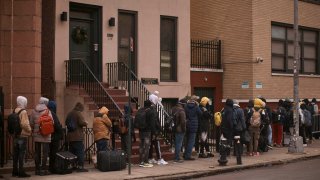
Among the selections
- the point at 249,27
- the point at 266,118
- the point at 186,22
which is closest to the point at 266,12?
the point at 249,27

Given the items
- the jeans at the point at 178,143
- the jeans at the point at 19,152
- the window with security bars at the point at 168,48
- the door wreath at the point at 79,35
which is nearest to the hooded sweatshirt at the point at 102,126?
the jeans at the point at 19,152

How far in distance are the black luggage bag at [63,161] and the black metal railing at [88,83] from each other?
9.33 feet

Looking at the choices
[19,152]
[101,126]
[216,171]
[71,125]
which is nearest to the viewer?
[19,152]

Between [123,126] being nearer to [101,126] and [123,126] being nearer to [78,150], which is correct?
[101,126]

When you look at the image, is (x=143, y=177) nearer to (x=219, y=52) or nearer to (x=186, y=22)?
(x=186, y=22)

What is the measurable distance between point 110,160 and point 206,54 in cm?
1057

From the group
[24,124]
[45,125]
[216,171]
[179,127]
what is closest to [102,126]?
[45,125]

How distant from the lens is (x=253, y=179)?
12672 millimetres

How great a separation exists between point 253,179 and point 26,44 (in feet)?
22.9

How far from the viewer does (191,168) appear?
46.2 ft

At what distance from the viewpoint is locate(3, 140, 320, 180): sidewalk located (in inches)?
496

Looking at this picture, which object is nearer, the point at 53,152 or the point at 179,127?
the point at 53,152

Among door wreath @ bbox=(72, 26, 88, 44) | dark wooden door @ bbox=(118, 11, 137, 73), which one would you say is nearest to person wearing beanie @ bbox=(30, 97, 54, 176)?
door wreath @ bbox=(72, 26, 88, 44)

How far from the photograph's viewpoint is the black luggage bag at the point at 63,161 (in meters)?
12.8
